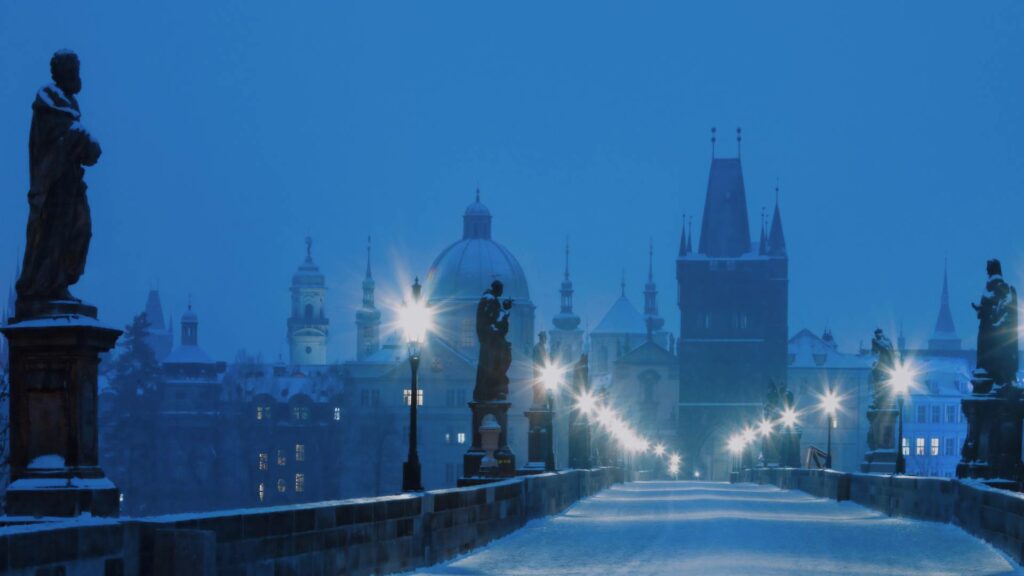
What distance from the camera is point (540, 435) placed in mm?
47938

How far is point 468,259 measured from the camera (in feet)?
615

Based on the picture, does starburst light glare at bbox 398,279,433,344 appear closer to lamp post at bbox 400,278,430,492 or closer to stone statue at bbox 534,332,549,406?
lamp post at bbox 400,278,430,492

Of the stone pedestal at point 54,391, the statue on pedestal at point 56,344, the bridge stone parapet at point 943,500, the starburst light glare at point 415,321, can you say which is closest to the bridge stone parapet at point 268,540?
the statue on pedestal at point 56,344

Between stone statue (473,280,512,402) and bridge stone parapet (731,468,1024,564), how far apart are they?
8246 millimetres

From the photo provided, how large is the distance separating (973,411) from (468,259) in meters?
156

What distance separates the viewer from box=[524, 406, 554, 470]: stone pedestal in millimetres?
47231

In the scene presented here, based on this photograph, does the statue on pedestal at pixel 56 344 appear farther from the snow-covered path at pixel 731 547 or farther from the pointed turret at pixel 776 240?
the pointed turret at pixel 776 240

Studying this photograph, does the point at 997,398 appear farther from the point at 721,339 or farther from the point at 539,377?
the point at 721,339

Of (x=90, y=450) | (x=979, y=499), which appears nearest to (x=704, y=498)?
(x=979, y=499)

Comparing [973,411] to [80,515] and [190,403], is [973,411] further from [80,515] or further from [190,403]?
[190,403]

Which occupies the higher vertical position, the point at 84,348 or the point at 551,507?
the point at 84,348

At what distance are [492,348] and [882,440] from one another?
46.1 feet

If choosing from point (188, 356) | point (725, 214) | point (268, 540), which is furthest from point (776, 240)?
point (268, 540)

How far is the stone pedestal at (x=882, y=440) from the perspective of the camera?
47.0 metres
